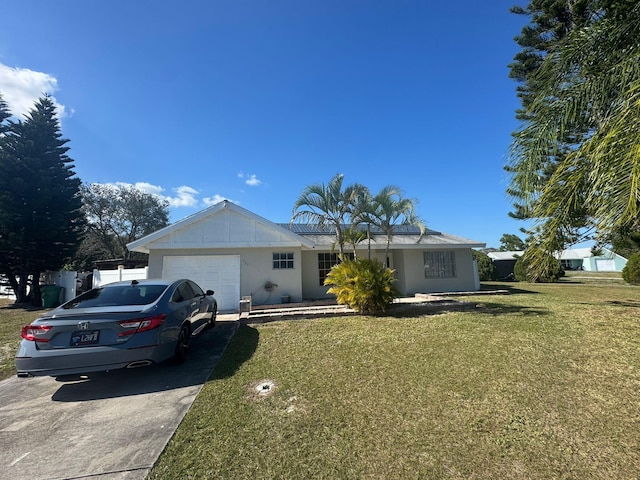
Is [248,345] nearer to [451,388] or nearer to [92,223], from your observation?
[451,388]

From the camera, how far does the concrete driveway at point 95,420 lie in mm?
2711

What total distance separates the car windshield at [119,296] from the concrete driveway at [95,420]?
1.22m

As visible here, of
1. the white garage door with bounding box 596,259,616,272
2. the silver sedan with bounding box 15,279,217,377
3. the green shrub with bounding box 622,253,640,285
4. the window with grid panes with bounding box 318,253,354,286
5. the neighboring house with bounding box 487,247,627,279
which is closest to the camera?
the silver sedan with bounding box 15,279,217,377

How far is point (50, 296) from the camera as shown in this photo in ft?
50.2

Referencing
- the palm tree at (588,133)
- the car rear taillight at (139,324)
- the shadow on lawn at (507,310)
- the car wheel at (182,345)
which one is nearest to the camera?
the palm tree at (588,133)

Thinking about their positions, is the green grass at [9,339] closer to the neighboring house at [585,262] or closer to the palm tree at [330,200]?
the palm tree at [330,200]

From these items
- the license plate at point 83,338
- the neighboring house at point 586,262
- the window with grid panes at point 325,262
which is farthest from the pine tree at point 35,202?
the neighboring house at point 586,262

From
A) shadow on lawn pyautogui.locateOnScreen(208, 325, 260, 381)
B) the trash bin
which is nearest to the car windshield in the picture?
shadow on lawn pyautogui.locateOnScreen(208, 325, 260, 381)

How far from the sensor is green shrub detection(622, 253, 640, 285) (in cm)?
1773

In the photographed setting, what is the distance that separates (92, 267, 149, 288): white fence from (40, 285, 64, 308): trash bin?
1.72 m

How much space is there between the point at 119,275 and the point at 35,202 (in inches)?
253

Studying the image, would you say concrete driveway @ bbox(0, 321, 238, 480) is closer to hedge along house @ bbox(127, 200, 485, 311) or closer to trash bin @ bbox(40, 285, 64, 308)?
hedge along house @ bbox(127, 200, 485, 311)

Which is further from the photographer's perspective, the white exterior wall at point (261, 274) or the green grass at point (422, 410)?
the white exterior wall at point (261, 274)

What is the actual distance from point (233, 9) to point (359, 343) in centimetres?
909
